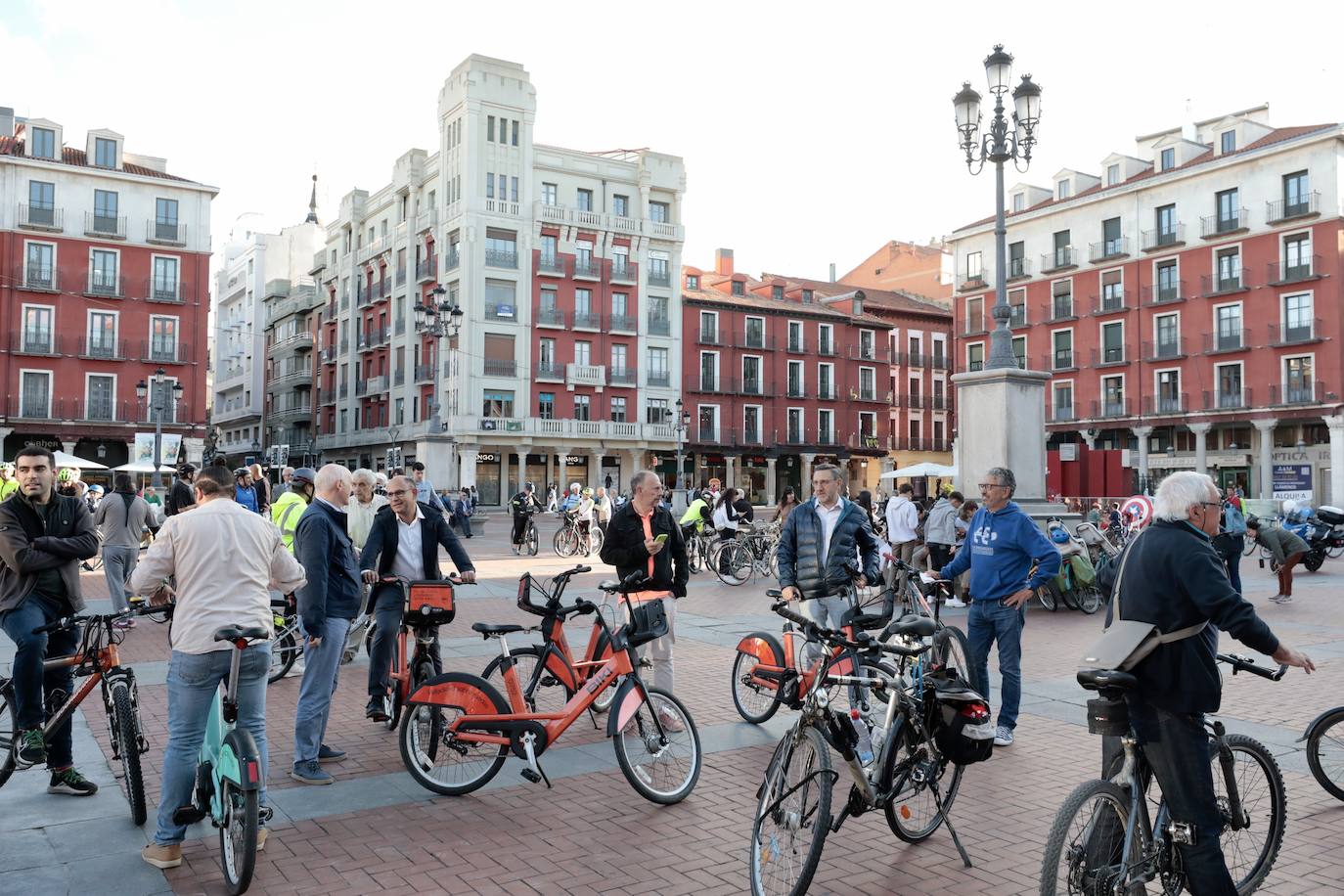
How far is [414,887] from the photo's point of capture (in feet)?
14.6

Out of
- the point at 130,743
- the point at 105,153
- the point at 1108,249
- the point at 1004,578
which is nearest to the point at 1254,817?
the point at 1004,578

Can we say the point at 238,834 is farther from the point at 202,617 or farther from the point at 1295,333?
the point at 1295,333

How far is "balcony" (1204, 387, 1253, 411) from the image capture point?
46.8 metres

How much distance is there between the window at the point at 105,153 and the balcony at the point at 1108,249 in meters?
47.4

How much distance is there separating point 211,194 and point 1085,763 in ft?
166

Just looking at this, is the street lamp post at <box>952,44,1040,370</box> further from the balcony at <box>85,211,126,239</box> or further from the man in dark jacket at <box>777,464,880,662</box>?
the balcony at <box>85,211,126,239</box>

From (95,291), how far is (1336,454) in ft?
178

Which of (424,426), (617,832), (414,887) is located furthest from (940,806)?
(424,426)

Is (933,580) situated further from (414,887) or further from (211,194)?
(211,194)

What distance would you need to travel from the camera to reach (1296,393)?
148 ft

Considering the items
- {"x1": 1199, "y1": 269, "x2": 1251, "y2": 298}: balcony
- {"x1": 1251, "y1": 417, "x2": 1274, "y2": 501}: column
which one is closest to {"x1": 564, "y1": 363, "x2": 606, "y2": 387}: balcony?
{"x1": 1199, "y1": 269, "x2": 1251, "y2": 298}: balcony

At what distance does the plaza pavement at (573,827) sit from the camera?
14.9 feet

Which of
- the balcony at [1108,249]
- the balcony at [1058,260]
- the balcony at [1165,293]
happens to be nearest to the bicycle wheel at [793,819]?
the balcony at [1165,293]

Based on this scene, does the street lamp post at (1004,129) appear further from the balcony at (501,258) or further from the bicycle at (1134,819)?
the balcony at (501,258)
